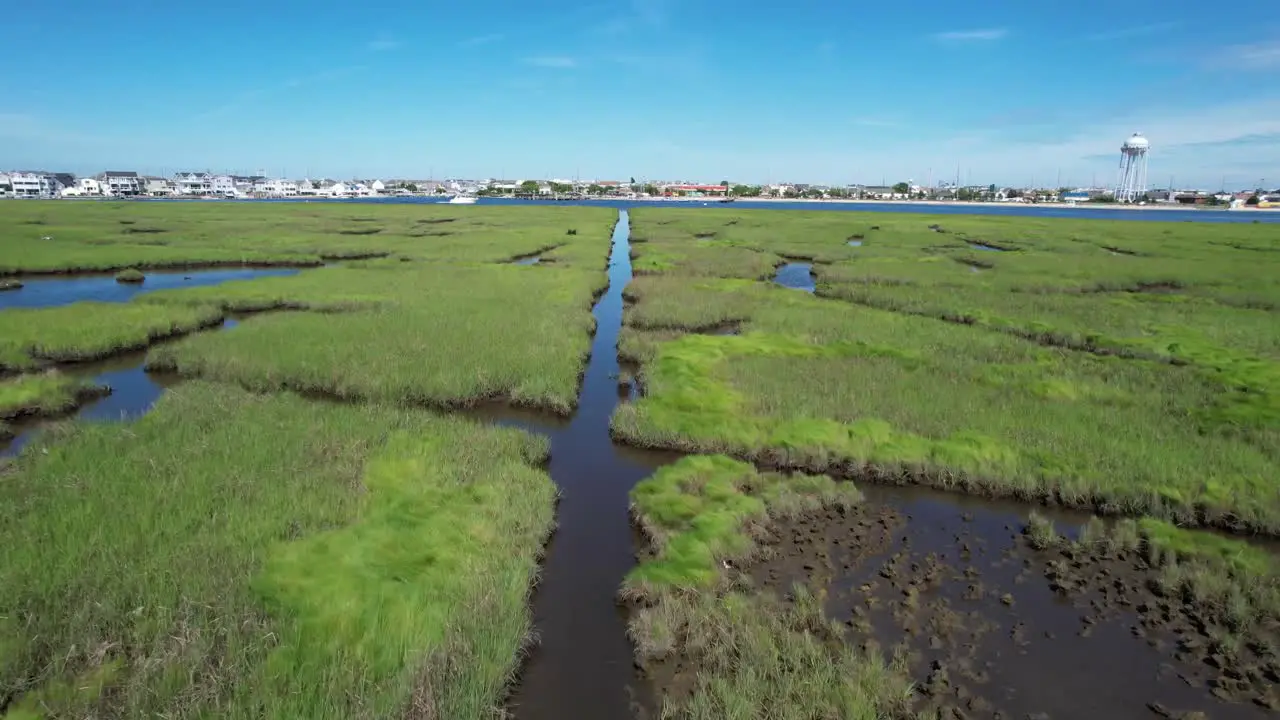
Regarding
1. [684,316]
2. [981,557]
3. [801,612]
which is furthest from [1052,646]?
[684,316]

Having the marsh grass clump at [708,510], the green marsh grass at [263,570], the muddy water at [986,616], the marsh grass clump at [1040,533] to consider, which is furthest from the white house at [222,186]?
the marsh grass clump at [1040,533]

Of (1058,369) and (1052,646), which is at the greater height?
(1058,369)

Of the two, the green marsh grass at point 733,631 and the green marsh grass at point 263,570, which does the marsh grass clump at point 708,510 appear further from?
the green marsh grass at point 263,570

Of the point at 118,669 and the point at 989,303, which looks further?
the point at 989,303

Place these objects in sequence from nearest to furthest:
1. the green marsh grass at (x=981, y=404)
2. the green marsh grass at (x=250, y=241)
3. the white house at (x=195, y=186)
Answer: the green marsh grass at (x=981, y=404) → the green marsh grass at (x=250, y=241) → the white house at (x=195, y=186)

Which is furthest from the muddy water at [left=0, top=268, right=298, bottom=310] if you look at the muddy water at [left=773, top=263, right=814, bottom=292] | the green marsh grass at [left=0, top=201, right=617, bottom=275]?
the muddy water at [left=773, top=263, right=814, bottom=292]

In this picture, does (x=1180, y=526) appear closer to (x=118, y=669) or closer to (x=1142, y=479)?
(x=1142, y=479)
